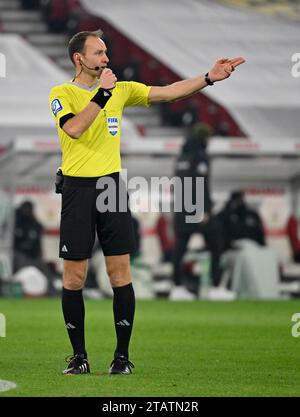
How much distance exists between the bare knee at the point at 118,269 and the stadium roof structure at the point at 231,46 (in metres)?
10.6

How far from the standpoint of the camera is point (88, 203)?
8055 mm

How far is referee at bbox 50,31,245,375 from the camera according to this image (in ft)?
26.4

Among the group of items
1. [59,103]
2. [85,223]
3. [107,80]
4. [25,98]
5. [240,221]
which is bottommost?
[85,223]

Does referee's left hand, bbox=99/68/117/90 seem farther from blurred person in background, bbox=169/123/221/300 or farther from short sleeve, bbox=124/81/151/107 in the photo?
blurred person in background, bbox=169/123/221/300

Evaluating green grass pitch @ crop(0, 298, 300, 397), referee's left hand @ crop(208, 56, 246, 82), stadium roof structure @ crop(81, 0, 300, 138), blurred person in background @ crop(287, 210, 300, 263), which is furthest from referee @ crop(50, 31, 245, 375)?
blurred person in background @ crop(287, 210, 300, 263)

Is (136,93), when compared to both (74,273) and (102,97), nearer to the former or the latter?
(102,97)

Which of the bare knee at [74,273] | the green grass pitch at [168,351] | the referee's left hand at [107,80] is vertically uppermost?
the referee's left hand at [107,80]

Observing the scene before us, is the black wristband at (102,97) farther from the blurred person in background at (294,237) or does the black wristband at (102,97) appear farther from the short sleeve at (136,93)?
the blurred person in background at (294,237)

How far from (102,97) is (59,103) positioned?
0.29 metres

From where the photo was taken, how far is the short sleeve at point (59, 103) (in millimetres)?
7941

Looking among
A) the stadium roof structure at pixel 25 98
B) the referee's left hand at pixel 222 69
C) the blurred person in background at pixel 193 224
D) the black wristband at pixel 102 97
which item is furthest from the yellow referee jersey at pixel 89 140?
the stadium roof structure at pixel 25 98

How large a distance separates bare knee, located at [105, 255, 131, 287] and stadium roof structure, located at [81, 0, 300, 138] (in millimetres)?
10576

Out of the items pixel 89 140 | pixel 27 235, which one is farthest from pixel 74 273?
pixel 27 235
